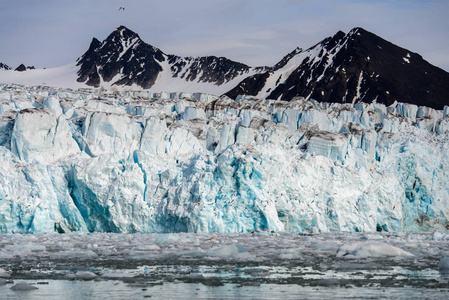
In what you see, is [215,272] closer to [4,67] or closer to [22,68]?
[22,68]

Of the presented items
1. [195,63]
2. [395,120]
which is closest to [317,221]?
[395,120]

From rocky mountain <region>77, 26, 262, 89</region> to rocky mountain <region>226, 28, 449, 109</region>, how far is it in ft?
39.9

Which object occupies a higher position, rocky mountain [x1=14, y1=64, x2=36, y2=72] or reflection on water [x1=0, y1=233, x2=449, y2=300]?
rocky mountain [x1=14, y1=64, x2=36, y2=72]

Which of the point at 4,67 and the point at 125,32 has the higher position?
the point at 125,32

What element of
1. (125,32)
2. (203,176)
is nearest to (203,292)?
(203,176)

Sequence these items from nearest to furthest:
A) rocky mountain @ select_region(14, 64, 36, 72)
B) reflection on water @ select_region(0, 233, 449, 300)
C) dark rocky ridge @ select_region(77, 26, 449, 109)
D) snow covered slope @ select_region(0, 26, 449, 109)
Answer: reflection on water @ select_region(0, 233, 449, 300) → dark rocky ridge @ select_region(77, 26, 449, 109) → snow covered slope @ select_region(0, 26, 449, 109) → rocky mountain @ select_region(14, 64, 36, 72)

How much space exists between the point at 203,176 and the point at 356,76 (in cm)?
5704

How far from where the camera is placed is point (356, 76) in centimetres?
7738

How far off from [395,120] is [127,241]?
22.8 meters

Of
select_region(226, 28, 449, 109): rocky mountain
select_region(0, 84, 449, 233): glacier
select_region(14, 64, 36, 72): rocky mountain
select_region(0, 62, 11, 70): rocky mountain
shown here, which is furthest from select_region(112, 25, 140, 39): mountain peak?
select_region(0, 84, 449, 233): glacier

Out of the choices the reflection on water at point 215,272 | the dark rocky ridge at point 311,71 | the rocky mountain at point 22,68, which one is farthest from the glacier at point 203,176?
the rocky mountain at point 22,68

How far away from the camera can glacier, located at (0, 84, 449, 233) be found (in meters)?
24.1

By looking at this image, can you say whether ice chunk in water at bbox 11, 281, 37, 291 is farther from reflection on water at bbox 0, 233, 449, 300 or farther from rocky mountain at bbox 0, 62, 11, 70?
rocky mountain at bbox 0, 62, 11, 70

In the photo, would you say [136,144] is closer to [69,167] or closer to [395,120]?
[69,167]
